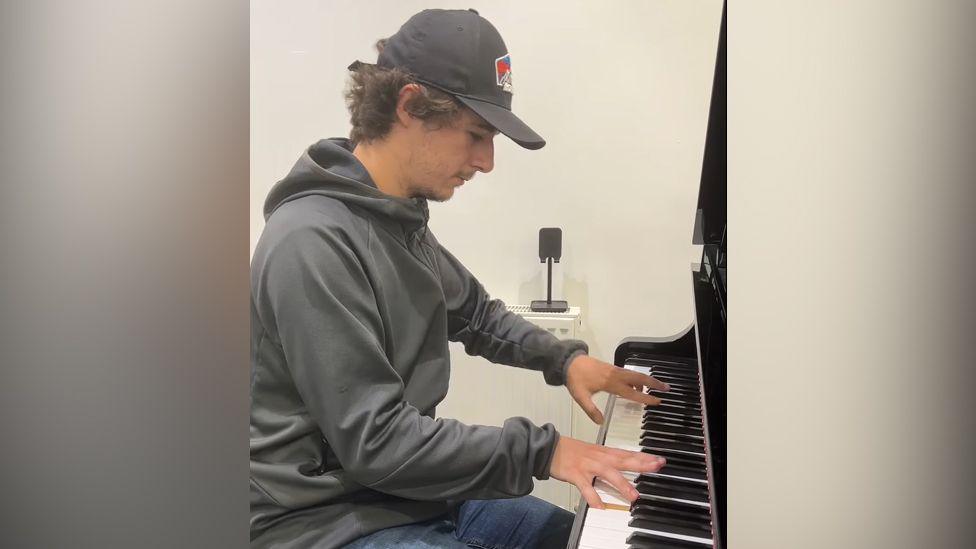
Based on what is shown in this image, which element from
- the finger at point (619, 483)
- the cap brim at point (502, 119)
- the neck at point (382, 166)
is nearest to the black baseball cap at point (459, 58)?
the cap brim at point (502, 119)

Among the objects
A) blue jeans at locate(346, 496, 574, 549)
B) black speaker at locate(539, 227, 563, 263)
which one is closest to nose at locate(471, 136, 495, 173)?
black speaker at locate(539, 227, 563, 263)

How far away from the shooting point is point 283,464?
3.05ft

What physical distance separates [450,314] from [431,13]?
482mm

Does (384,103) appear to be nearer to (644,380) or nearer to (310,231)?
(310,231)

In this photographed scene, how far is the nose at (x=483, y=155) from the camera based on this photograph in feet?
3.43

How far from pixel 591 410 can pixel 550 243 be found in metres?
0.33

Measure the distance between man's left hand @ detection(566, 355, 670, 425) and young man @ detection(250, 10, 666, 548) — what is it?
0.01 meters

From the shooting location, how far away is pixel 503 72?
1.03 meters

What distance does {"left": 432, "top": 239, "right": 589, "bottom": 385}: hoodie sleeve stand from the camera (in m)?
1.15
